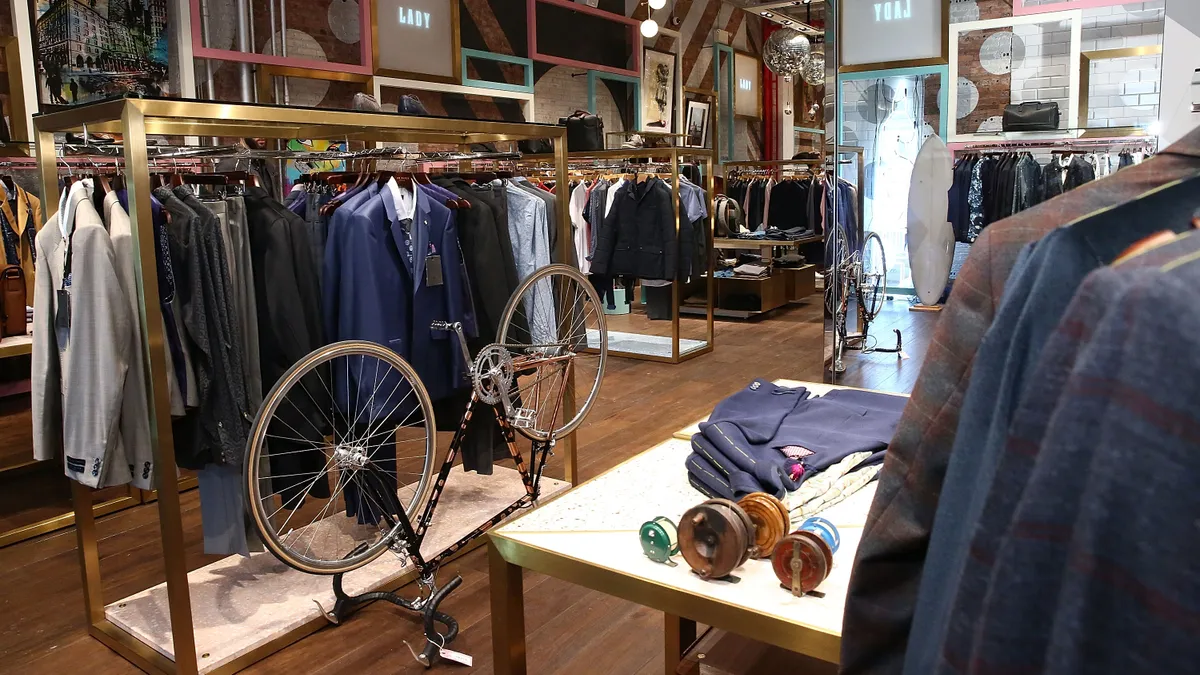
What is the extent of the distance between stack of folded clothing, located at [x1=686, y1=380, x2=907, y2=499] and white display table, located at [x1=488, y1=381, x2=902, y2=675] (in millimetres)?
52

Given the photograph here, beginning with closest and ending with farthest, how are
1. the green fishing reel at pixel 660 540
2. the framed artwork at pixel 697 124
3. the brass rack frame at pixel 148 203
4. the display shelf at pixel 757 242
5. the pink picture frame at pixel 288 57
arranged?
the green fishing reel at pixel 660 540, the brass rack frame at pixel 148 203, the pink picture frame at pixel 288 57, the display shelf at pixel 757 242, the framed artwork at pixel 697 124

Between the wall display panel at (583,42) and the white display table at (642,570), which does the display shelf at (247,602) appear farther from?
the wall display panel at (583,42)

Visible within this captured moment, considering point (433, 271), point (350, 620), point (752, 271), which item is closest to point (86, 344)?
point (433, 271)

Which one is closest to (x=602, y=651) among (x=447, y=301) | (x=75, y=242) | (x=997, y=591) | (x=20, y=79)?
(x=447, y=301)

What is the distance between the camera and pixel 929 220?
5.41 meters

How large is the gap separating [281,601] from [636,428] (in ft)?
8.13

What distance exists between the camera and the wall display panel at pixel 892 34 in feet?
16.0

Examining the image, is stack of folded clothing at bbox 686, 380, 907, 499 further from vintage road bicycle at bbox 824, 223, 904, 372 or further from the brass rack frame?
vintage road bicycle at bbox 824, 223, 904, 372

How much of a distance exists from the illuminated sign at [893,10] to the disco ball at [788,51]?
241 inches

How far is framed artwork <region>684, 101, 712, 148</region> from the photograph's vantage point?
38.0 ft

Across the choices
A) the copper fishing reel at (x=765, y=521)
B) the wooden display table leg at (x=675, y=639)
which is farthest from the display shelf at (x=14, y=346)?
the copper fishing reel at (x=765, y=521)

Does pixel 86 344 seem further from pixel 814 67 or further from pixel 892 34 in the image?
pixel 814 67

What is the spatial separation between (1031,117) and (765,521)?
5542 millimetres

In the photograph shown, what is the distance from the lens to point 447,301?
3137mm
